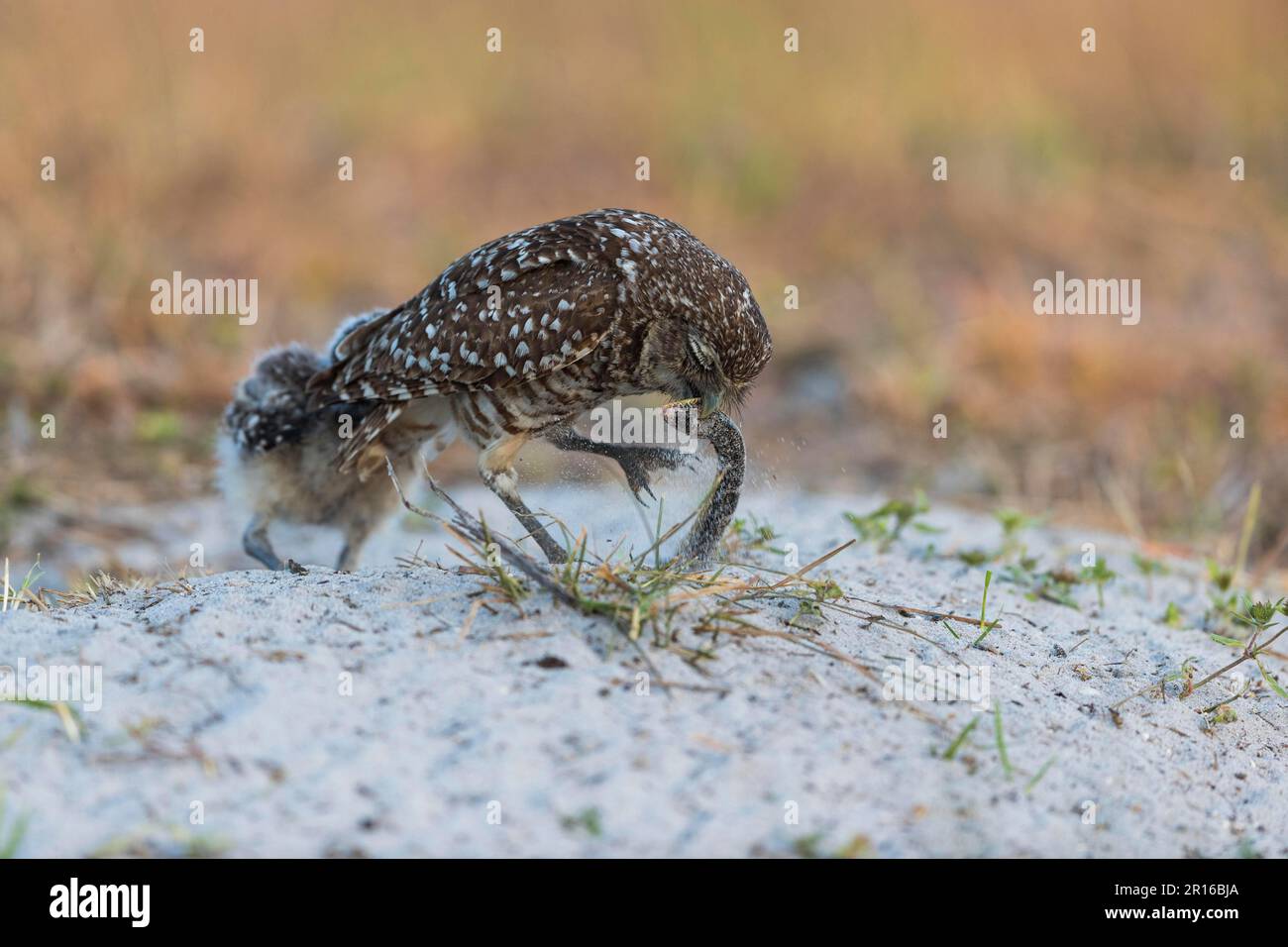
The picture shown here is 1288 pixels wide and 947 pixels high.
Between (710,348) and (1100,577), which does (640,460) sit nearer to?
(710,348)

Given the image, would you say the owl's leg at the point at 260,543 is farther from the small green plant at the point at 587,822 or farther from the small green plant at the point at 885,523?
the small green plant at the point at 587,822

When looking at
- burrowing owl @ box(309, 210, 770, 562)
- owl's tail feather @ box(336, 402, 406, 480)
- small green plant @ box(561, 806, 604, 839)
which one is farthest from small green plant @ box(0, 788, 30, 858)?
owl's tail feather @ box(336, 402, 406, 480)

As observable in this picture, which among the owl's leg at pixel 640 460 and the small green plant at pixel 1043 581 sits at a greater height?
the owl's leg at pixel 640 460

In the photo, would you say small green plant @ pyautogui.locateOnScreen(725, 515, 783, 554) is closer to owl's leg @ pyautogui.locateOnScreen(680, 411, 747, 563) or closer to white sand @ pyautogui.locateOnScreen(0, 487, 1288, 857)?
owl's leg @ pyautogui.locateOnScreen(680, 411, 747, 563)

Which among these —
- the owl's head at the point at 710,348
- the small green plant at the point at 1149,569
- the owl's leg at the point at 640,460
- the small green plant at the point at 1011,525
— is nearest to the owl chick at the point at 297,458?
the owl's leg at the point at 640,460

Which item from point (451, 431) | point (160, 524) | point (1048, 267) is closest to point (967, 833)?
point (451, 431)
